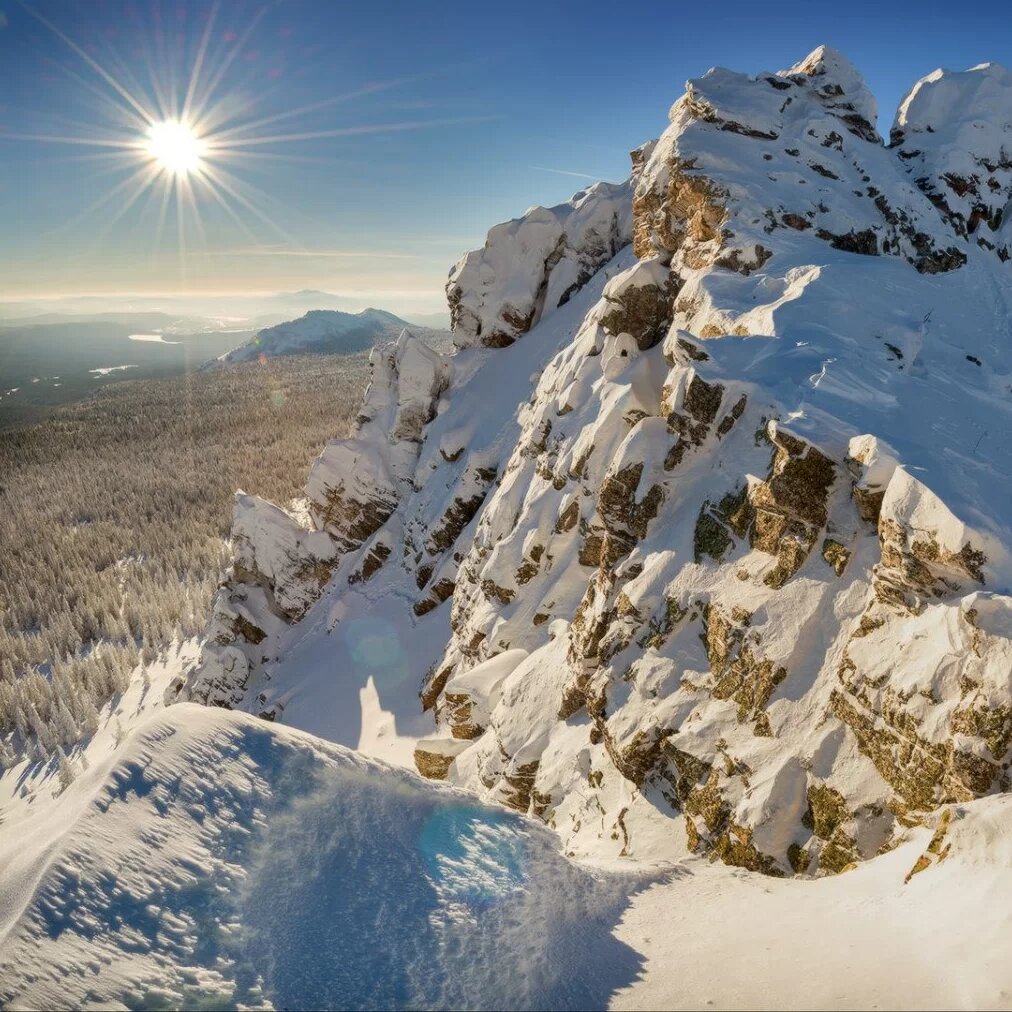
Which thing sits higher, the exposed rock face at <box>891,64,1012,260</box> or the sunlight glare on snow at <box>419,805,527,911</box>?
the exposed rock face at <box>891,64,1012,260</box>

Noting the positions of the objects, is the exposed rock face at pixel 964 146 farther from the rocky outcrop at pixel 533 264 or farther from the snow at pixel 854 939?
the snow at pixel 854 939

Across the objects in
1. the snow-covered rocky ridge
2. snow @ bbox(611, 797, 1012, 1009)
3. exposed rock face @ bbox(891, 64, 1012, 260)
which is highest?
exposed rock face @ bbox(891, 64, 1012, 260)

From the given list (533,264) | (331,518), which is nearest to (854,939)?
(533,264)

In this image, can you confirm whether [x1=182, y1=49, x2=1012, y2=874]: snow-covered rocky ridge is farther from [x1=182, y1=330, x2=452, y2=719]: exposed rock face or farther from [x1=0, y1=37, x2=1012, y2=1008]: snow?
[x1=182, y1=330, x2=452, y2=719]: exposed rock face

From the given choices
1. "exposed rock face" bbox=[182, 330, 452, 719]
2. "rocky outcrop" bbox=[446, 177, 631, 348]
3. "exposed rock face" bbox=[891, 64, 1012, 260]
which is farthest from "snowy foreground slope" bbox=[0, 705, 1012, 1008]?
"rocky outcrop" bbox=[446, 177, 631, 348]

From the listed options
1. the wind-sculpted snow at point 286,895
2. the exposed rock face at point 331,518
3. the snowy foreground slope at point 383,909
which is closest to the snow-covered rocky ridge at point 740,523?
the snowy foreground slope at point 383,909
